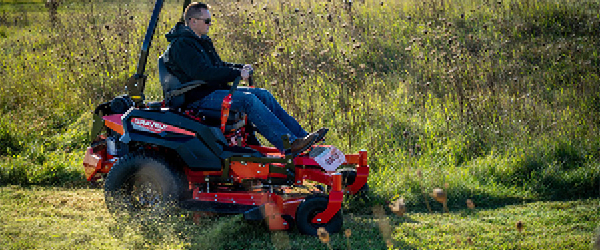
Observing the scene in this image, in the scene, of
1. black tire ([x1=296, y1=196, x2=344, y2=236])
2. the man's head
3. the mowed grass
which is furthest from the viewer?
the man's head

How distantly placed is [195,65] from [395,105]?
9.72ft

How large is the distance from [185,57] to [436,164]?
261 centimetres

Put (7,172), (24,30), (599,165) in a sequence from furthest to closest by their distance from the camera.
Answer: (24,30)
(7,172)
(599,165)

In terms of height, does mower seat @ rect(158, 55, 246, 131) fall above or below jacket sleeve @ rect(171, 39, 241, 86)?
below

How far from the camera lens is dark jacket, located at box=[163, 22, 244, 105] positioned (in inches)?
195

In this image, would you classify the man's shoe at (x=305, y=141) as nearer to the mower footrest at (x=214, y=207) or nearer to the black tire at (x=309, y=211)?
the black tire at (x=309, y=211)

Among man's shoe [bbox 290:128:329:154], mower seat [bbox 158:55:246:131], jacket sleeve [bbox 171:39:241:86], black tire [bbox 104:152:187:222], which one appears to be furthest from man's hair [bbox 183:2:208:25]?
man's shoe [bbox 290:128:329:154]

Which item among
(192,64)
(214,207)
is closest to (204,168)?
(214,207)

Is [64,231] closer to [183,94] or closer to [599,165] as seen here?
[183,94]

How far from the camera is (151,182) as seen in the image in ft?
16.3

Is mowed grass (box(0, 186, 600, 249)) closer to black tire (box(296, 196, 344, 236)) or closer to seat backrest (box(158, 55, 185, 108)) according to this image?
black tire (box(296, 196, 344, 236))

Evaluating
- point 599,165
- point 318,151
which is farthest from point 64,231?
point 599,165

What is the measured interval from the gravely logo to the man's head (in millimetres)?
851

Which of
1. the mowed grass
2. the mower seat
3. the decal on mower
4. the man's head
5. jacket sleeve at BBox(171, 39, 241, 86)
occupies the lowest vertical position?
the mowed grass
